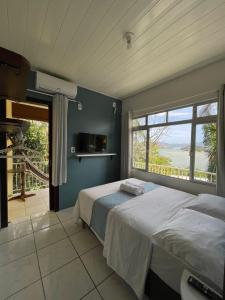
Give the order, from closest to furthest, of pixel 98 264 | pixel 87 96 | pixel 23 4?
pixel 23 4 < pixel 98 264 < pixel 87 96

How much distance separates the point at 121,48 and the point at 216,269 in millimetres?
2340

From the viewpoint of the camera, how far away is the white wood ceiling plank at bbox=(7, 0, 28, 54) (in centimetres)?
132

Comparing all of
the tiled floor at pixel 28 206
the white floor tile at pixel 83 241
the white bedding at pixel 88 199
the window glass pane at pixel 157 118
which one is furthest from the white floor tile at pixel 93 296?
the window glass pane at pixel 157 118

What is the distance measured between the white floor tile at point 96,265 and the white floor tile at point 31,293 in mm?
482

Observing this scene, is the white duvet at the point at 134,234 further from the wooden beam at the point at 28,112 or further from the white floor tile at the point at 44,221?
the wooden beam at the point at 28,112

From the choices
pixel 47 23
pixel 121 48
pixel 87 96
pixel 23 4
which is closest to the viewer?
pixel 23 4

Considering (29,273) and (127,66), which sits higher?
(127,66)

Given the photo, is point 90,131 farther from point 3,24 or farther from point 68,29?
point 3,24

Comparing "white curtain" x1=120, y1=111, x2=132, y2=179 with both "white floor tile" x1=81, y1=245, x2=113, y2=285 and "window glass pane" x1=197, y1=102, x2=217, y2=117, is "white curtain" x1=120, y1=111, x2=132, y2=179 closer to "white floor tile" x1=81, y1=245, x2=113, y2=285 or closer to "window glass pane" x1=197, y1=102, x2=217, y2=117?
"window glass pane" x1=197, y1=102, x2=217, y2=117

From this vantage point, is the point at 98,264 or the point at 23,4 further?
the point at 98,264

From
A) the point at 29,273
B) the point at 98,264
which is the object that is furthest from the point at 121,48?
the point at 29,273

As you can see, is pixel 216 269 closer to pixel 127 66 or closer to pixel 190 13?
pixel 190 13

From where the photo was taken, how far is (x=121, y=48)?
6.23 feet

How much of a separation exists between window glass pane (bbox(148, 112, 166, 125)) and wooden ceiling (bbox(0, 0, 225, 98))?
2.73ft
